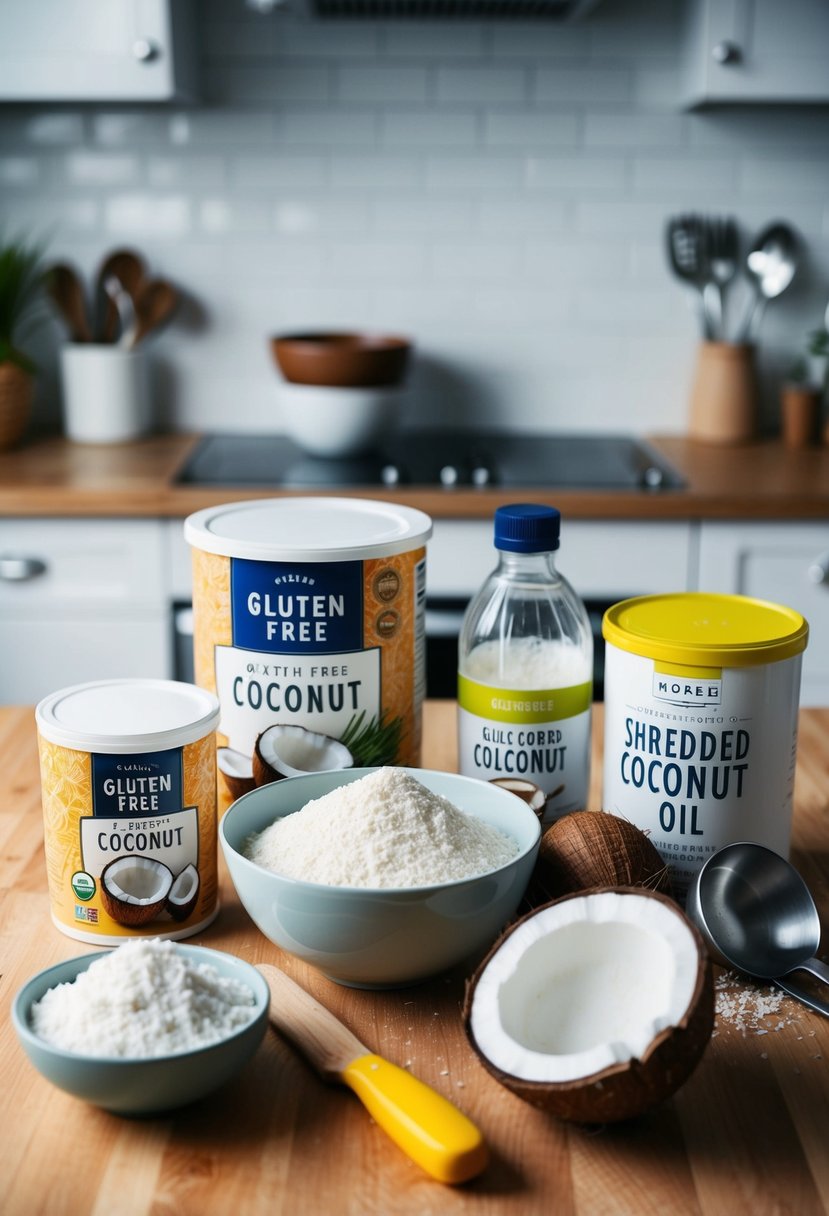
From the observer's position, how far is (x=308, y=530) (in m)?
0.92

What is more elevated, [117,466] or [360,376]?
[360,376]

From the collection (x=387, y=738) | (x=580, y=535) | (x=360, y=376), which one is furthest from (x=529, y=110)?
(x=387, y=738)

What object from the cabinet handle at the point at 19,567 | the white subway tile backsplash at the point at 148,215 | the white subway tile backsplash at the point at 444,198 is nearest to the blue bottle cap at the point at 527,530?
the cabinet handle at the point at 19,567

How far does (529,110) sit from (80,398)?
1.07 metres

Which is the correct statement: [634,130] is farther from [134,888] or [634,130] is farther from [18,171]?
[134,888]

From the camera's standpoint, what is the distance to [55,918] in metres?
0.81

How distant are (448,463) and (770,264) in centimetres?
82

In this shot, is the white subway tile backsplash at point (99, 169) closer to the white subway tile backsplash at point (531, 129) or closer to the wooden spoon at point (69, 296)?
the wooden spoon at point (69, 296)

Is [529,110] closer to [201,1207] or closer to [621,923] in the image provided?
[621,923]

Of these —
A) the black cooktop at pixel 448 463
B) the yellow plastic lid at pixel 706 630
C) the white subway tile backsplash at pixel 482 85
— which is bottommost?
the black cooktop at pixel 448 463

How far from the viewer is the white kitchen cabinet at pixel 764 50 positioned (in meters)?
2.15

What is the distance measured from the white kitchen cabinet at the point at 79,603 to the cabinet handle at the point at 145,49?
31.8 inches

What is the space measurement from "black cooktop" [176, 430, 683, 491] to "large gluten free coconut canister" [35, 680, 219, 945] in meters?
1.33

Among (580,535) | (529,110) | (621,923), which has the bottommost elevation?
(580,535)
